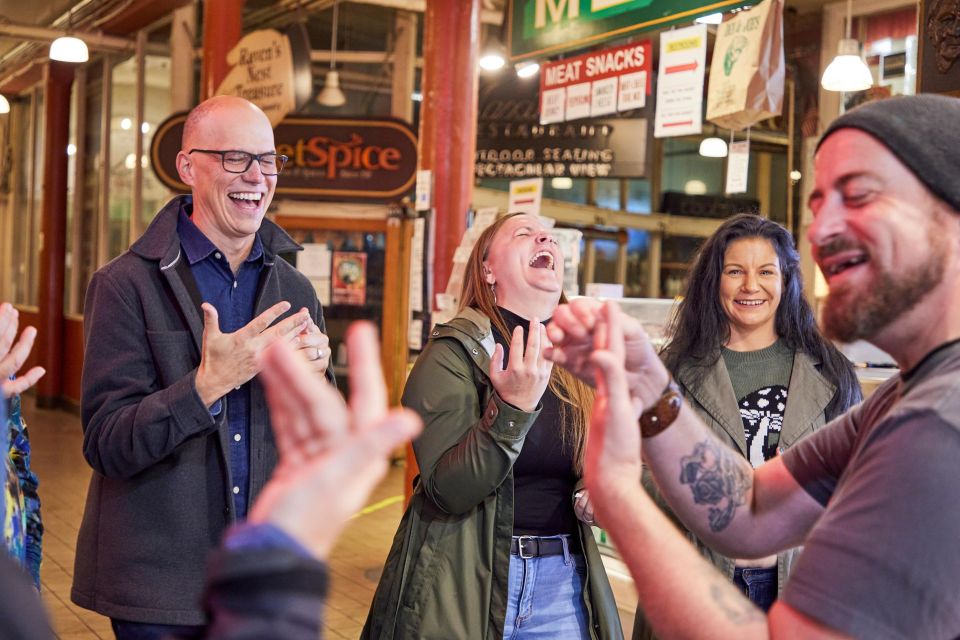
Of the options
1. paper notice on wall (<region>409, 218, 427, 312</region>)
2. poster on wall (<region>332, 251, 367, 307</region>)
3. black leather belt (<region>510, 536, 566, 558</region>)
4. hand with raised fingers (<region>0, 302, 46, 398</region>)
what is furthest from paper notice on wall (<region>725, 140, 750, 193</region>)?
poster on wall (<region>332, 251, 367, 307</region>)

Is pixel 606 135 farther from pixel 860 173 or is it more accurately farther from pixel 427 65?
pixel 860 173

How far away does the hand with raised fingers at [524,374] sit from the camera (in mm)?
2543

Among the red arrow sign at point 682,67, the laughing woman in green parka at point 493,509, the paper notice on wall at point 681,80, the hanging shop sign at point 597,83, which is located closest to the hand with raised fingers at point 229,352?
the laughing woman in green parka at point 493,509

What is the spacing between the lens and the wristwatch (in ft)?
5.77

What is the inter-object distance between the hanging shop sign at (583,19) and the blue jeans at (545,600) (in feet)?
8.51

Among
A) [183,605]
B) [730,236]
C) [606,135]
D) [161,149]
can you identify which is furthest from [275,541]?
[161,149]

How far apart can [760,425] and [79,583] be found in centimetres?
192

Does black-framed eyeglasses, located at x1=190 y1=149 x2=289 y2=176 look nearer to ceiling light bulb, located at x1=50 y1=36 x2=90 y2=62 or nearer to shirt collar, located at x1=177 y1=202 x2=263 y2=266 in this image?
shirt collar, located at x1=177 y1=202 x2=263 y2=266

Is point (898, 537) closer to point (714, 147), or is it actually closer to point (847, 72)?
point (847, 72)

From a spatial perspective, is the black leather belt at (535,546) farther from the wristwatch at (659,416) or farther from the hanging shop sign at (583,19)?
the hanging shop sign at (583,19)

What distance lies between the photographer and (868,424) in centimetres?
165

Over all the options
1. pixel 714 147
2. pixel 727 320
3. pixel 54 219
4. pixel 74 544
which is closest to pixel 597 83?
pixel 727 320

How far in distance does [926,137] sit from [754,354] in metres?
1.78

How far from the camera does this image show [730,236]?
3273mm
